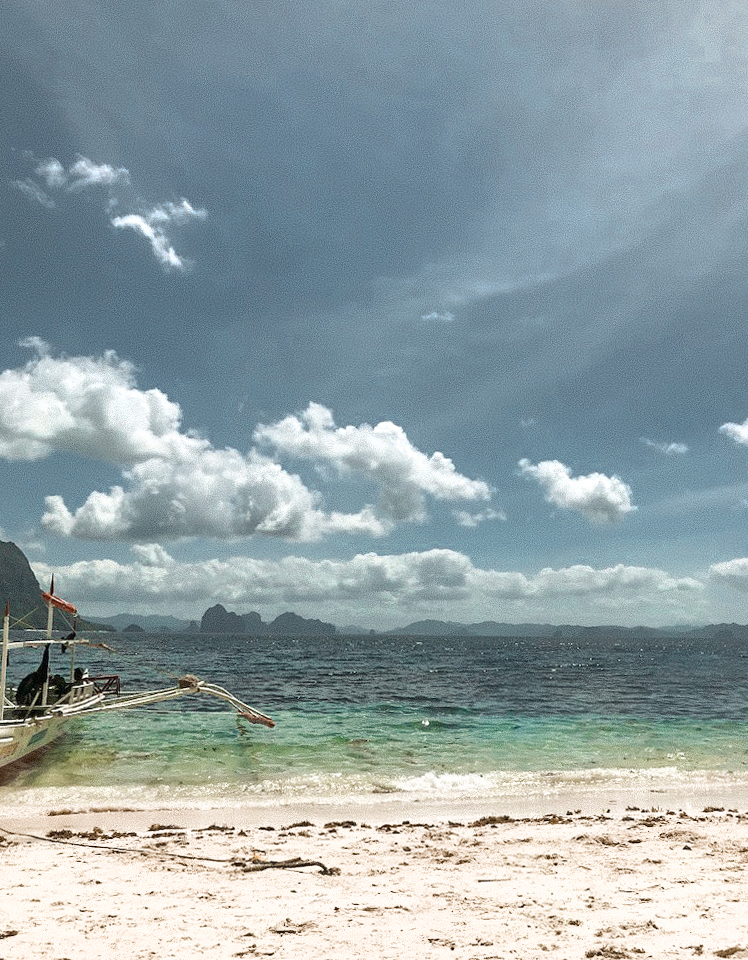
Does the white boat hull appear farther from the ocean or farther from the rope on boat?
the rope on boat

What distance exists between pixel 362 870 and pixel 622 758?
52.6ft

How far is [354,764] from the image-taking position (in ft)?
69.7

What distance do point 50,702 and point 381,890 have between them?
976 inches

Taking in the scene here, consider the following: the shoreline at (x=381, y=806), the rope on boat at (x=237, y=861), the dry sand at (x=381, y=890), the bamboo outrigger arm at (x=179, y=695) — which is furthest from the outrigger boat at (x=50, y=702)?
the rope on boat at (x=237, y=861)

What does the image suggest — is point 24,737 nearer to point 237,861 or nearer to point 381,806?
point 381,806

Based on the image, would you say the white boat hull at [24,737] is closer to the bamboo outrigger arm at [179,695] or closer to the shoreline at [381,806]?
the bamboo outrigger arm at [179,695]

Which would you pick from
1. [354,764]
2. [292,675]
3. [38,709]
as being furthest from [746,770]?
[292,675]

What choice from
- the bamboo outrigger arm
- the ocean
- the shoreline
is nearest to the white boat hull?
the ocean

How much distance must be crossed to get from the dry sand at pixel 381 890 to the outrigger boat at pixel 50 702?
7726mm

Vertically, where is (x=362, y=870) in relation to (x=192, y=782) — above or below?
above

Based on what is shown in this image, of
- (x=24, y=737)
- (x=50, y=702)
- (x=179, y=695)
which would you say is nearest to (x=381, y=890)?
(x=24, y=737)

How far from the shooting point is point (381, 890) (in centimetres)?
925

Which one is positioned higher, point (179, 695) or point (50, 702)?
point (179, 695)

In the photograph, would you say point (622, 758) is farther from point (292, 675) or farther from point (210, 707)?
point (292, 675)
